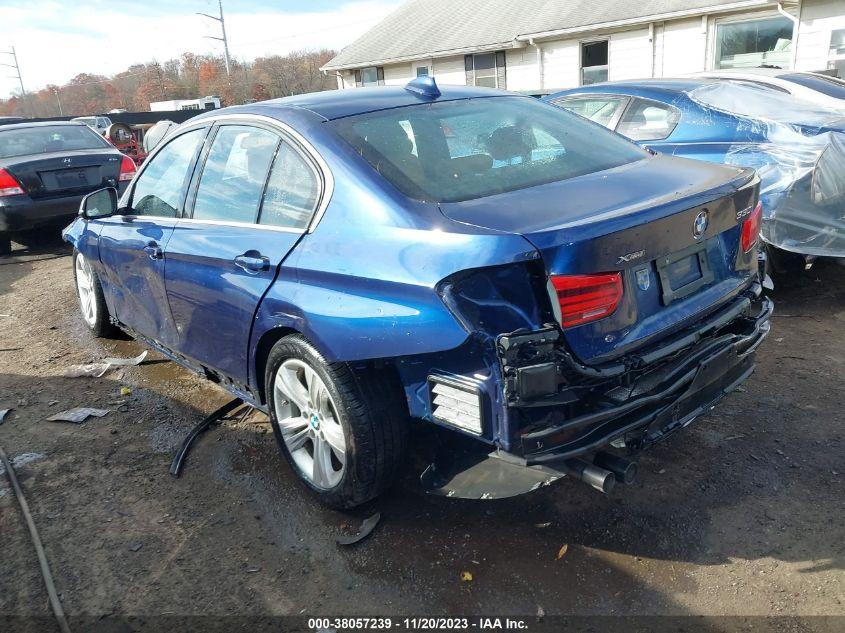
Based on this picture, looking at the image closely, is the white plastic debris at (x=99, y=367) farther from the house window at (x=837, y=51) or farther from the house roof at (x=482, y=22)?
the house roof at (x=482, y=22)

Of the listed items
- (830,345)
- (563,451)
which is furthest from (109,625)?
(830,345)

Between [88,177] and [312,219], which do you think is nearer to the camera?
[312,219]

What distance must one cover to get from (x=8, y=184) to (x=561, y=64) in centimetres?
1602

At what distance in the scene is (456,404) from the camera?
2.47m

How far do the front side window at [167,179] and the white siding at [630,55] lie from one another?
636 inches

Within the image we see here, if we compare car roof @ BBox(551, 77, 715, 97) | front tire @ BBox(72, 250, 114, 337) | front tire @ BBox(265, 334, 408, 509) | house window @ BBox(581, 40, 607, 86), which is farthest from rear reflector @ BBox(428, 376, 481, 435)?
house window @ BBox(581, 40, 607, 86)

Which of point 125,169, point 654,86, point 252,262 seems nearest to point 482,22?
point 125,169

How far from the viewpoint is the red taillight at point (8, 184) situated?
8.59 meters

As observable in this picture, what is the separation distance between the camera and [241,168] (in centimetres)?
345

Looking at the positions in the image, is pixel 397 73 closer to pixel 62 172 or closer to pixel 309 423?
pixel 62 172

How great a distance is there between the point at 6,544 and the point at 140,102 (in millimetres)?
77487

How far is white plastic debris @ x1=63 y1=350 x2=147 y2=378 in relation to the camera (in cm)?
514

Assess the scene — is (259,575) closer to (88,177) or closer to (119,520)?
(119,520)

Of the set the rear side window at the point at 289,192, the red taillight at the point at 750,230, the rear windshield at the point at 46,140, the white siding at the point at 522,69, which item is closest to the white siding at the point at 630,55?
the white siding at the point at 522,69
